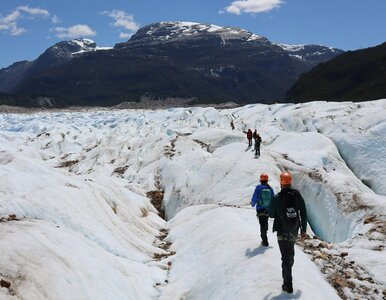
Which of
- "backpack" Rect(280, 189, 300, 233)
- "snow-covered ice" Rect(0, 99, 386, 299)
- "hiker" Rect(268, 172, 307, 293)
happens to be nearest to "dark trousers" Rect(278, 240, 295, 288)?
"hiker" Rect(268, 172, 307, 293)

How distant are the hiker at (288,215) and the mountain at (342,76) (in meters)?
109

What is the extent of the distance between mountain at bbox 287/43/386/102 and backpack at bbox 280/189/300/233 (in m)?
109

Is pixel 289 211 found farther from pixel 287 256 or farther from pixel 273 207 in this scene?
pixel 287 256

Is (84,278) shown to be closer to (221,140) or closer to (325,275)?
(325,275)

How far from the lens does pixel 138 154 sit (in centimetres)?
5400

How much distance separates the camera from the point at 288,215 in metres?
11.4

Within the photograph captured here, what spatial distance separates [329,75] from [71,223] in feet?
435

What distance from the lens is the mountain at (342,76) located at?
124m

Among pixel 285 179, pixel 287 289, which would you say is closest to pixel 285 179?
pixel 285 179

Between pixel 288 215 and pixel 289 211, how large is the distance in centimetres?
11

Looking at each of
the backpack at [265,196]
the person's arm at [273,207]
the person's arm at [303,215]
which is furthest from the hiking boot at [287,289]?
the backpack at [265,196]

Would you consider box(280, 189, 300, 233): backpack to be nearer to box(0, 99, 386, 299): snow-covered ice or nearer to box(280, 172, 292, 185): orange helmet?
box(280, 172, 292, 185): orange helmet

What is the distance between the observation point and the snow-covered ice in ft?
44.4

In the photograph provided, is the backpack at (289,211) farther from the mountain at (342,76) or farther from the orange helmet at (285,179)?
the mountain at (342,76)
